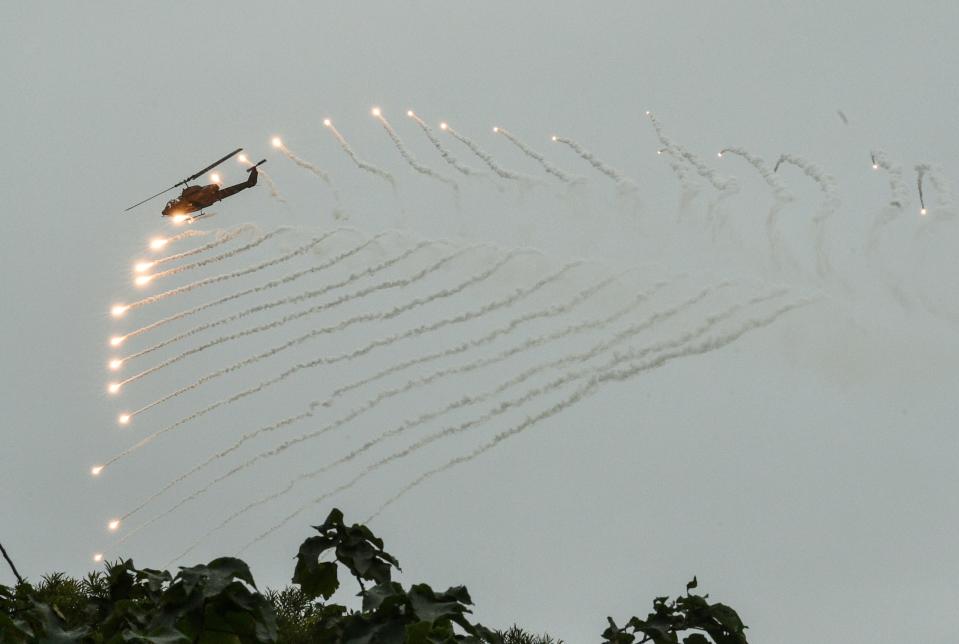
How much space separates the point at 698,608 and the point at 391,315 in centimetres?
5959

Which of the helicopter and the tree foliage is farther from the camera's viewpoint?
the helicopter

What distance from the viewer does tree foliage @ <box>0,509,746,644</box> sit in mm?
12219

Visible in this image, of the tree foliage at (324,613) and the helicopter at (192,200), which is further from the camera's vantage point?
the helicopter at (192,200)

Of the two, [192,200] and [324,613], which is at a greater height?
[192,200]

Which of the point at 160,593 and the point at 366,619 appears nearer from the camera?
the point at 366,619

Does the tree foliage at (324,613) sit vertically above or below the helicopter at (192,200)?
below

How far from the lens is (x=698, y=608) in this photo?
614 inches

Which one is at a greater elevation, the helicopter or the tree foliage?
the helicopter

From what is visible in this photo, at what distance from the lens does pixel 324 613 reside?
1733 cm

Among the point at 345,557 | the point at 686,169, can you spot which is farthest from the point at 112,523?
the point at 345,557

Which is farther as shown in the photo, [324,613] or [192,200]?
[192,200]

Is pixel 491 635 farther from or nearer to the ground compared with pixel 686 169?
nearer to the ground

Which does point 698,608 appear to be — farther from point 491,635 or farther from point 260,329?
point 260,329

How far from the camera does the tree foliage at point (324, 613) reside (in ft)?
40.1
